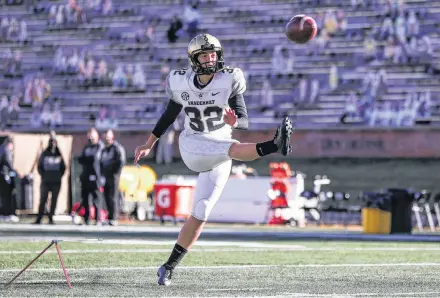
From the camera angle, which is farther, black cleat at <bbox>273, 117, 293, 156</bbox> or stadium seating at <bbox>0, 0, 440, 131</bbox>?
stadium seating at <bbox>0, 0, 440, 131</bbox>

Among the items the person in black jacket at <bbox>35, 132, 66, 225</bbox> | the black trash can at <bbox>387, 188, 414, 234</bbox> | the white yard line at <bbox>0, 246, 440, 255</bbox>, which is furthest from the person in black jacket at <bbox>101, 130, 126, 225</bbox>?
the white yard line at <bbox>0, 246, 440, 255</bbox>

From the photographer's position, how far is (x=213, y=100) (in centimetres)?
916

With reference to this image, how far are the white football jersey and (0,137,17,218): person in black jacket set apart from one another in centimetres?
1518

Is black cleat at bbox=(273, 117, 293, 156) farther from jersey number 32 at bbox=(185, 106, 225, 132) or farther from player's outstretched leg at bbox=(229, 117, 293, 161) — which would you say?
jersey number 32 at bbox=(185, 106, 225, 132)

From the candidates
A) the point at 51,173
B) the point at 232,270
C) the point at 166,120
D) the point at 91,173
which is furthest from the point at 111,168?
the point at 166,120

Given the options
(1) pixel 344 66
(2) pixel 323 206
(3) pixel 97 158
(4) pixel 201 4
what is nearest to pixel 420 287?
(3) pixel 97 158

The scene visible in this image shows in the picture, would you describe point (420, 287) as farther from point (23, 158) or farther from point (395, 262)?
point (23, 158)

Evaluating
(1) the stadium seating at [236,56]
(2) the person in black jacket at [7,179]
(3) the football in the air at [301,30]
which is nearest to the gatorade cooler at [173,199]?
(2) the person in black jacket at [7,179]

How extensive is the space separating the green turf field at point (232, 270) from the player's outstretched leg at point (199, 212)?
0.19 m

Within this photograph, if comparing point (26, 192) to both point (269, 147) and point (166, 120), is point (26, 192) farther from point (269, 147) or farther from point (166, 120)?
point (269, 147)

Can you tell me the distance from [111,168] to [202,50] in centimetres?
1325

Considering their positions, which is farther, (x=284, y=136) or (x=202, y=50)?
(x=202, y=50)

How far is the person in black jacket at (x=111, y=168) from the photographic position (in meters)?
22.1

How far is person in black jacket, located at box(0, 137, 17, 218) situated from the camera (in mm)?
23922
